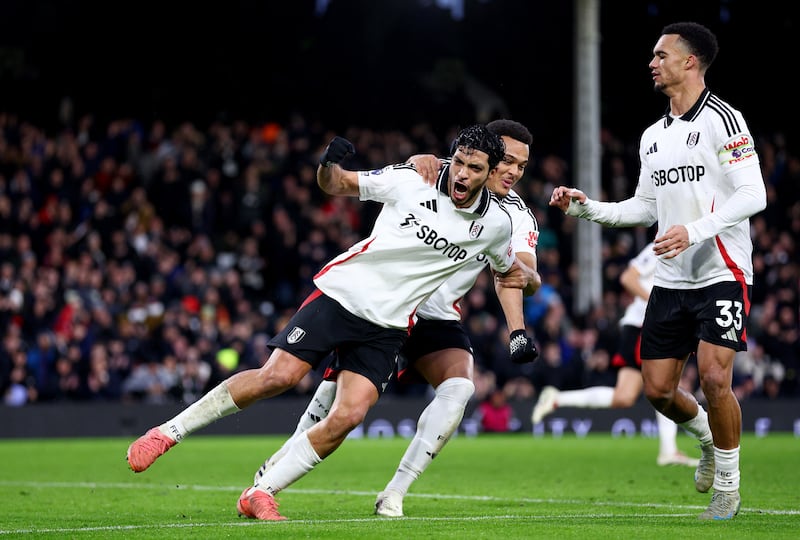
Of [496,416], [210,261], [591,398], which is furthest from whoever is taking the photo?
[210,261]

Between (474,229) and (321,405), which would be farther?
(321,405)

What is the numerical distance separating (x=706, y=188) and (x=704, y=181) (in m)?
0.04

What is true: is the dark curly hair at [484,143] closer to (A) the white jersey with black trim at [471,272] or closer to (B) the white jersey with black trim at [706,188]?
(A) the white jersey with black trim at [471,272]

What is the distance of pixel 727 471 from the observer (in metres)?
7.46

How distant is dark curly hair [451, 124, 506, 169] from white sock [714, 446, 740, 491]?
2171mm

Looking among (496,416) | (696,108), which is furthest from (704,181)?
(496,416)

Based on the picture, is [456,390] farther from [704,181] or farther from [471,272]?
[704,181]

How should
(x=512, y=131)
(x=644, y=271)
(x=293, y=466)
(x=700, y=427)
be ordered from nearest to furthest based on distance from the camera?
(x=293, y=466) → (x=512, y=131) → (x=700, y=427) → (x=644, y=271)

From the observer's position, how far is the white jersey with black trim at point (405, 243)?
7555 mm

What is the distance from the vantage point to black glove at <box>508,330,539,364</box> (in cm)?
753

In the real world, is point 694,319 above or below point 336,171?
below

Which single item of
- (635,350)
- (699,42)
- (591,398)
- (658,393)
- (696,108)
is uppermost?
(699,42)

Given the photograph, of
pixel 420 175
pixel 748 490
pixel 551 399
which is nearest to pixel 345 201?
pixel 551 399

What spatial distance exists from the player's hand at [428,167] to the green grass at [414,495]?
2.01m
